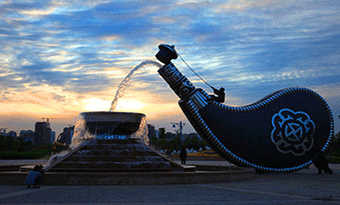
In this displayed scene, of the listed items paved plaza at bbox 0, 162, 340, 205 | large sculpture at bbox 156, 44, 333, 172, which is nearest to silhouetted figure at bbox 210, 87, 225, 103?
large sculpture at bbox 156, 44, 333, 172

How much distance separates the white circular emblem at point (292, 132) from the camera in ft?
74.6

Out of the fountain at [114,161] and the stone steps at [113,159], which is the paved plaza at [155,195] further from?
the stone steps at [113,159]

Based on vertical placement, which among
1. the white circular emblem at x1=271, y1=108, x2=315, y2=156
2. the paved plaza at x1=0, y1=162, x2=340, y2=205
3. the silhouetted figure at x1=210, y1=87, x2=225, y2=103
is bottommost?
the paved plaza at x1=0, y1=162, x2=340, y2=205

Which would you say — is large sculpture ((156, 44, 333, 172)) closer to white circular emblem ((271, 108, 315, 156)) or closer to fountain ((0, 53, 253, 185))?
white circular emblem ((271, 108, 315, 156))

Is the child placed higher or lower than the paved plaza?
higher

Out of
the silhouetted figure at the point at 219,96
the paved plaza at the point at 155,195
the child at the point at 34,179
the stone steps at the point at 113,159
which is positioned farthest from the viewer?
the silhouetted figure at the point at 219,96

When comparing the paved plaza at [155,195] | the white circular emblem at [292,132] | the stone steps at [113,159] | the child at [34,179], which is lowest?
the paved plaza at [155,195]

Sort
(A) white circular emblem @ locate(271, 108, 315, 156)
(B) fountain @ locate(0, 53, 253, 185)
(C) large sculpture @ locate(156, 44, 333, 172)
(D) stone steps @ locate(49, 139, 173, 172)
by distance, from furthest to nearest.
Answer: (A) white circular emblem @ locate(271, 108, 315, 156)
(C) large sculpture @ locate(156, 44, 333, 172)
(D) stone steps @ locate(49, 139, 173, 172)
(B) fountain @ locate(0, 53, 253, 185)

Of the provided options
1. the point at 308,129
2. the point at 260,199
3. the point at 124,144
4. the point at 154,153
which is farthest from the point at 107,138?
the point at 308,129

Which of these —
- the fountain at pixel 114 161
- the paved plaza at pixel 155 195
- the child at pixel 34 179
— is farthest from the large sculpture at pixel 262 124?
the child at pixel 34 179

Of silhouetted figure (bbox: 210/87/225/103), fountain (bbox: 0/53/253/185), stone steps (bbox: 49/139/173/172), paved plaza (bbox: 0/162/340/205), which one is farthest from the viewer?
silhouetted figure (bbox: 210/87/225/103)

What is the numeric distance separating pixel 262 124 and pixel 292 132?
6.62ft

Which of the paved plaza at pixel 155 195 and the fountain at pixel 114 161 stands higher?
the fountain at pixel 114 161

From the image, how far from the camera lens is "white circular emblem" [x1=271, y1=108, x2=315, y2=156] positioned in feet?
74.6
